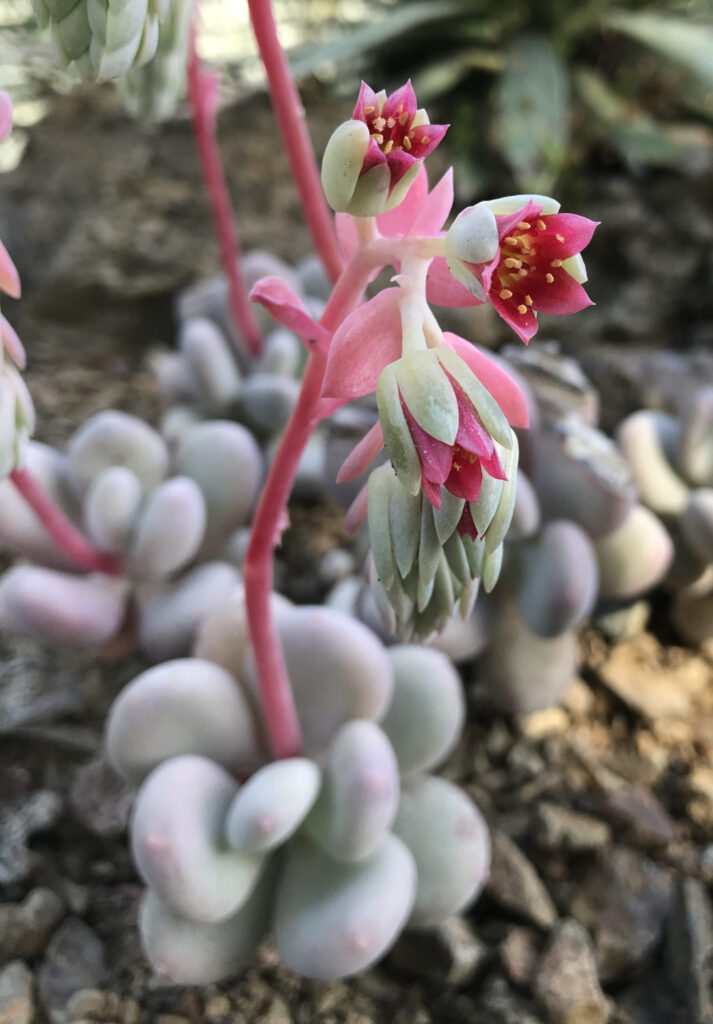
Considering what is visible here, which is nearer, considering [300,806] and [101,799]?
[300,806]

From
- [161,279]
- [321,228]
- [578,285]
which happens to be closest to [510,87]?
[161,279]

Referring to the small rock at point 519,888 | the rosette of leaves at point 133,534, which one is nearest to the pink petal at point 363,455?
the rosette of leaves at point 133,534

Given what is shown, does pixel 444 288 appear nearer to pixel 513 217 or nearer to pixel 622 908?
pixel 513 217

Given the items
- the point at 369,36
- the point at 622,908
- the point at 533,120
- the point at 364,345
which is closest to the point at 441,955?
the point at 622,908

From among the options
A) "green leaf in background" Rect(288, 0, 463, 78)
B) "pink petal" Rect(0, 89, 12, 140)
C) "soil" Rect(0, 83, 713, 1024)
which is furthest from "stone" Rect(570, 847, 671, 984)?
"green leaf in background" Rect(288, 0, 463, 78)

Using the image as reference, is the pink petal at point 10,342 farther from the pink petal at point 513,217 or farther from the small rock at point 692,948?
the small rock at point 692,948

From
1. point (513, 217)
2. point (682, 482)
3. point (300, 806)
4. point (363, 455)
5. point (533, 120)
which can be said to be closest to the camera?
point (513, 217)

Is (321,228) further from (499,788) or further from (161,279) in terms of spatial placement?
(161,279)
